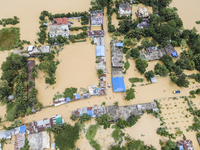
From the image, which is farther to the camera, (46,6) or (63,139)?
(46,6)

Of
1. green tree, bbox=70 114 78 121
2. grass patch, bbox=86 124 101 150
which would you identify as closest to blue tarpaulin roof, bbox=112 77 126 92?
grass patch, bbox=86 124 101 150

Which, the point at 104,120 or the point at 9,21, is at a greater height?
the point at 9,21

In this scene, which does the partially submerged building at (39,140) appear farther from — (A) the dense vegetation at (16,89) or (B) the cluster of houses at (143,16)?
(B) the cluster of houses at (143,16)

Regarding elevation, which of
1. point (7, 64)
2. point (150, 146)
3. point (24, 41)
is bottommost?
point (150, 146)

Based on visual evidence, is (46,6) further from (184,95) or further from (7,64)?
(184,95)

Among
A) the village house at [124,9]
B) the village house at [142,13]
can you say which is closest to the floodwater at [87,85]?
the village house at [124,9]

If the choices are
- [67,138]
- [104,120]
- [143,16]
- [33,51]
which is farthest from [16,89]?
[143,16]

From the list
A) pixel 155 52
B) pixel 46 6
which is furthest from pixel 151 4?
pixel 46 6

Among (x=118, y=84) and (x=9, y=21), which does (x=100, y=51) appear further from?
(x=9, y=21)
